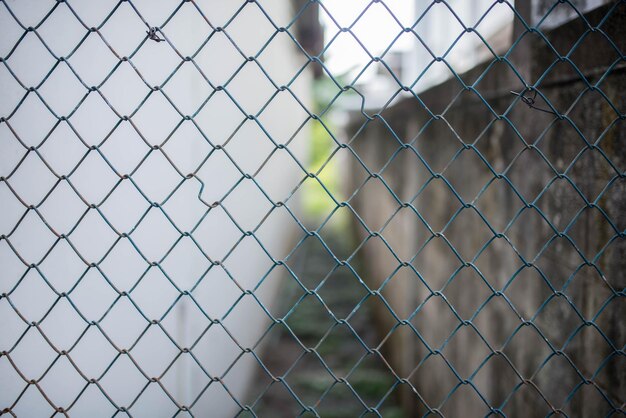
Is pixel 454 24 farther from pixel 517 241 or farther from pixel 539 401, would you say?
pixel 539 401

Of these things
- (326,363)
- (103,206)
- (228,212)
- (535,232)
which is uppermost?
(535,232)

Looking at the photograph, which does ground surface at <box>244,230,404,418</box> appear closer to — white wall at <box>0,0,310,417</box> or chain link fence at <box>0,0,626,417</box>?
chain link fence at <box>0,0,626,417</box>

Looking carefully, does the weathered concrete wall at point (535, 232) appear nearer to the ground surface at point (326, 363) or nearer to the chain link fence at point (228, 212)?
the chain link fence at point (228, 212)

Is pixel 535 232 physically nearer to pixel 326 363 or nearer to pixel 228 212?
pixel 228 212

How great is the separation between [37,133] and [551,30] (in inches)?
60.8

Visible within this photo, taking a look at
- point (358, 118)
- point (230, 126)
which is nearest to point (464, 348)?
point (230, 126)

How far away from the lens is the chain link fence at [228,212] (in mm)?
1393

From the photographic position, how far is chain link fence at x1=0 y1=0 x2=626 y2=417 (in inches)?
54.8

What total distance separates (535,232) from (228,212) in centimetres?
101

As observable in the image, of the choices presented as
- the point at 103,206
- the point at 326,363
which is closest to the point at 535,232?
the point at 103,206

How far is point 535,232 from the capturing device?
180cm

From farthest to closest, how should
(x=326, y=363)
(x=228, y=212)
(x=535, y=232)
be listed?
1. (x=326, y=363)
2. (x=535, y=232)
3. (x=228, y=212)

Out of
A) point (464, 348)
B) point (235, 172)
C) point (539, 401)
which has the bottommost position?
point (539, 401)

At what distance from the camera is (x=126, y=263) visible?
1821 mm
